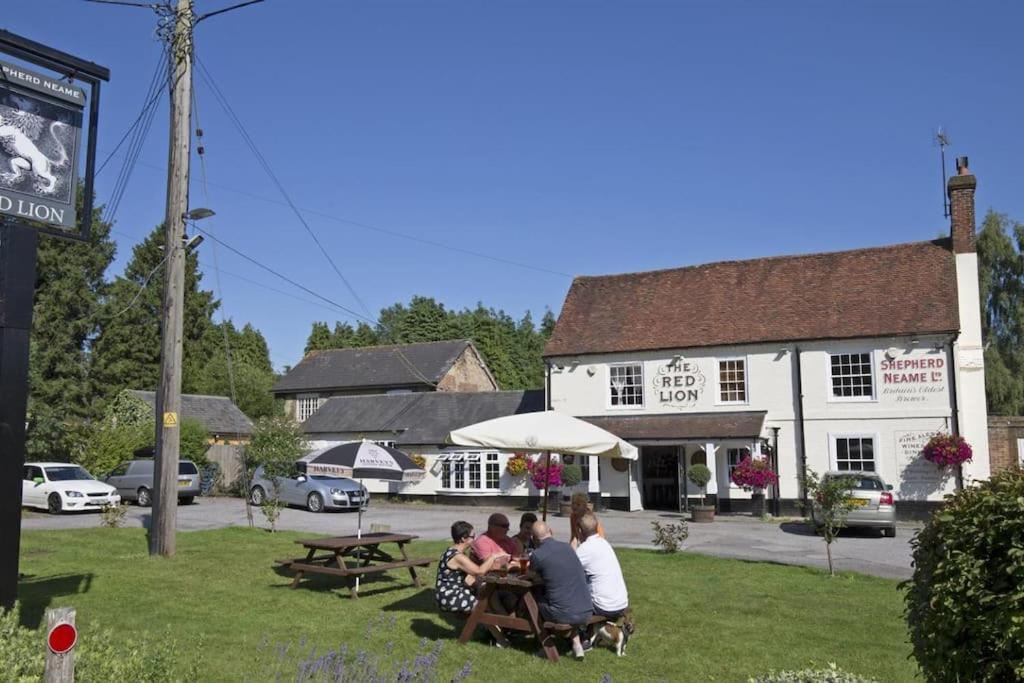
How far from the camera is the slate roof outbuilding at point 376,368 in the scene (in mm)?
44688

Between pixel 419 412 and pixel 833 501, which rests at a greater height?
pixel 419 412

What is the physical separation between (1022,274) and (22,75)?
45623mm

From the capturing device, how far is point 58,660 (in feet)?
12.4

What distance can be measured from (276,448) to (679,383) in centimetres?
1445

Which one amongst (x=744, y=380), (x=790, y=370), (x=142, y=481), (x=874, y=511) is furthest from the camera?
(x=744, y=380)

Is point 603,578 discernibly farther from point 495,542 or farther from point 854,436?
point 854,436

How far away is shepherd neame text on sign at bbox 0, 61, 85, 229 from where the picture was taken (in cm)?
772

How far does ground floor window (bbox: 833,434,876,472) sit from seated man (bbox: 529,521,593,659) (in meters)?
20.8

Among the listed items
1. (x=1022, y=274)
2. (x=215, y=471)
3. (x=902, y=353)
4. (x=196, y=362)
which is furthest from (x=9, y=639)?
(x=196, y=362)

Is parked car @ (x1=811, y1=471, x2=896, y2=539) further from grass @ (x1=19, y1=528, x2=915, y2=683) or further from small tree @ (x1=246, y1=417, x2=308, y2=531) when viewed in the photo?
small tree @ (x1=246, y1=417, x2=308, y2=531)

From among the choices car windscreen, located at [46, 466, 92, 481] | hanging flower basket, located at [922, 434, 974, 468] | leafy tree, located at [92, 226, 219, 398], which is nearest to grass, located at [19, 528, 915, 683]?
car windscreen, located at [46, 466, 92, 481]

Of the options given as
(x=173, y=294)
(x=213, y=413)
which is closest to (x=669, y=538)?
(x=173, y=294)

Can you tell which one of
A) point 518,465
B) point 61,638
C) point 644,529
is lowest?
point 644,529

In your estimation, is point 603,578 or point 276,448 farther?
point 276,448
